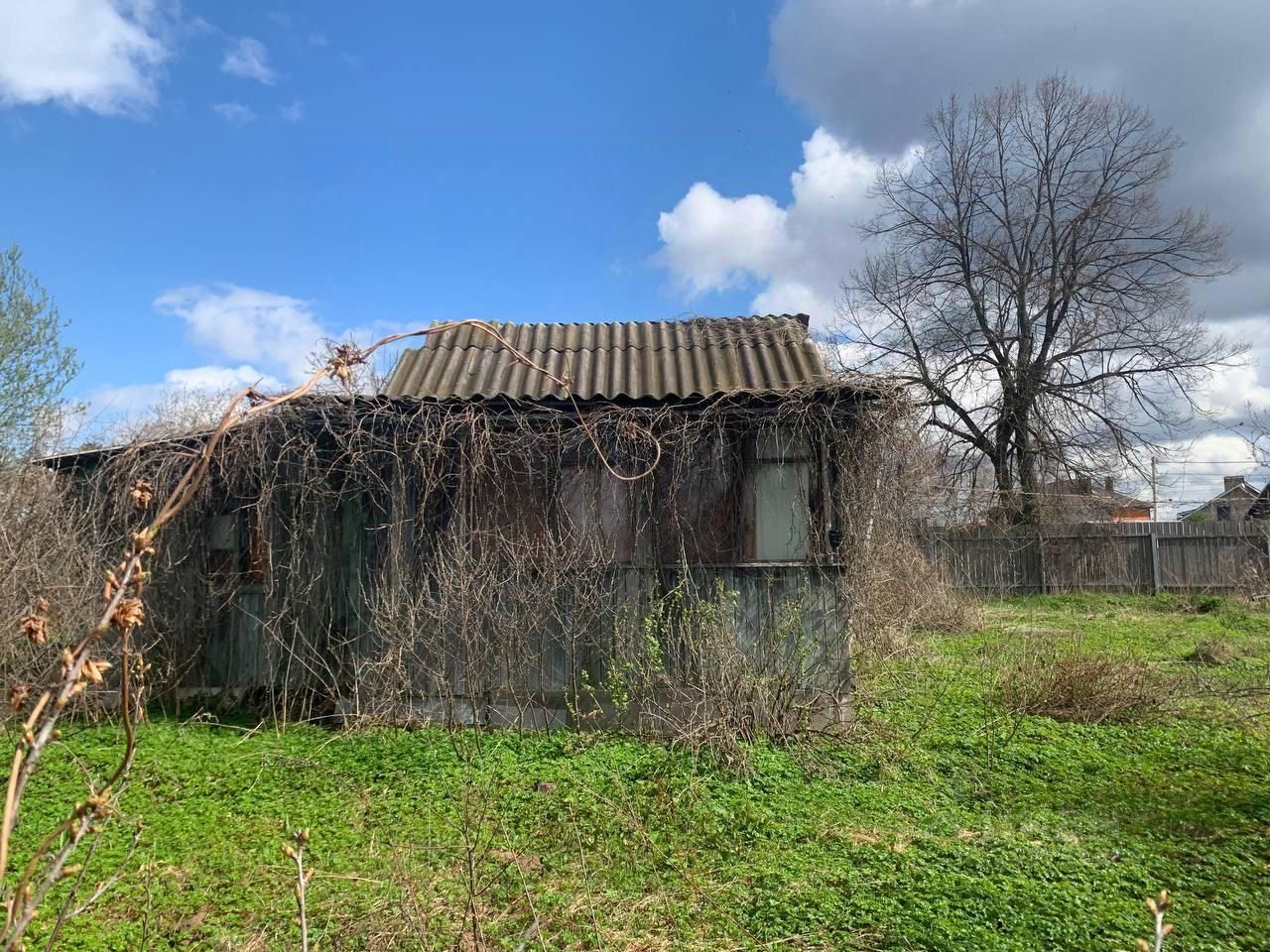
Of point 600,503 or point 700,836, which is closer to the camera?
point 700,836

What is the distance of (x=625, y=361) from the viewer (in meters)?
8.22

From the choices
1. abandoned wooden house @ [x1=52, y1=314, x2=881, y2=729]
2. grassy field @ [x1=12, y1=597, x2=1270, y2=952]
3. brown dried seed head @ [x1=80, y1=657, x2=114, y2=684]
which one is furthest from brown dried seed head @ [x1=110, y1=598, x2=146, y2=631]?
abandoned wooden house @ [x1=52, y1=314, x2=881, y2=729]

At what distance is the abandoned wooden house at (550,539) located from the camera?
21.9 feet

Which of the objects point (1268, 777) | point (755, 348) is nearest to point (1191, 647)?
point (1268, 777)

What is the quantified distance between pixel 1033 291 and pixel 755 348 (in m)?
17.1

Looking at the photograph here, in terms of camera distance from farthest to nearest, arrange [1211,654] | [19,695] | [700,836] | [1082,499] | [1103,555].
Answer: [1082,499]
[1103,555]
[1211,654]
[700,836]
[19,695]

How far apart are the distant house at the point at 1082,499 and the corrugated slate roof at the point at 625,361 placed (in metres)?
12.8

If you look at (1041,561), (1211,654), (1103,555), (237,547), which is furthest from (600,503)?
(1103,555)

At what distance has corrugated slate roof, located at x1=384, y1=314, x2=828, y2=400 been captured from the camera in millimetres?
7303

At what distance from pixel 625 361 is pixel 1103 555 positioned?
14746 millimetres

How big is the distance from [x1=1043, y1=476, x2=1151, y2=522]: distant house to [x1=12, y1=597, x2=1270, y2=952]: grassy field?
12.1 metres

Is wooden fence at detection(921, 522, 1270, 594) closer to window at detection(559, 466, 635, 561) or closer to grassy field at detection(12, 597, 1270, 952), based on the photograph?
grassy field at detection(12, 597, 1270, 952)

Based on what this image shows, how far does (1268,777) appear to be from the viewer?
221 inches

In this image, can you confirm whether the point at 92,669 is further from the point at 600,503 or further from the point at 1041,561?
the point at 1041,561
